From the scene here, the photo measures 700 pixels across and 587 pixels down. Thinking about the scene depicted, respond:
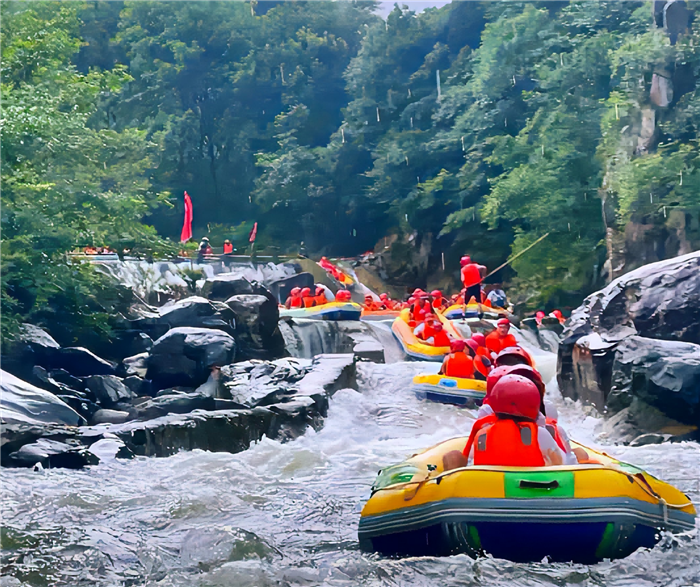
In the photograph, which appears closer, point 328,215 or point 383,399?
point 383,399

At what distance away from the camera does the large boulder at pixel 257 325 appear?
5820 millimetres

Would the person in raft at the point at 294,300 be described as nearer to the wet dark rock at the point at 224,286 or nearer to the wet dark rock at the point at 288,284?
the wet dark rock at the point at 288,284

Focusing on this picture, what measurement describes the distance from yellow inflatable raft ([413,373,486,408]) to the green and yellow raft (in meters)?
2.06

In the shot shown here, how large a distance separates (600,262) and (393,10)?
2583 mm

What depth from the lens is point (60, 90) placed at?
5602mm

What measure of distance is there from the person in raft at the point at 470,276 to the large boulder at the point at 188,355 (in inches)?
75.8

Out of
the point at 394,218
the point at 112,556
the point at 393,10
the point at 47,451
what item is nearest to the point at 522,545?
the point at 112,556

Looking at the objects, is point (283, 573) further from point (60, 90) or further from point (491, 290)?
point (60, 90)

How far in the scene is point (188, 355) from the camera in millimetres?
5609

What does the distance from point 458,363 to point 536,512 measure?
8.76 feet

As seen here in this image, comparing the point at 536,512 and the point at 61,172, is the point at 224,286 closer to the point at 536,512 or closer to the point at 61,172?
the point at 61,172

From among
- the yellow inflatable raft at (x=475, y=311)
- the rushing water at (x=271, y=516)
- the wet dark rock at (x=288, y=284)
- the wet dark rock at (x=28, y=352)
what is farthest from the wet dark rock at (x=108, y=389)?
the yellow inflatable raft at (x=475, y=311)

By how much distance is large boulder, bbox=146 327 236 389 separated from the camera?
5469 millimetres

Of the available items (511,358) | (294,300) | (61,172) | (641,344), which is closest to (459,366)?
(641,344)
